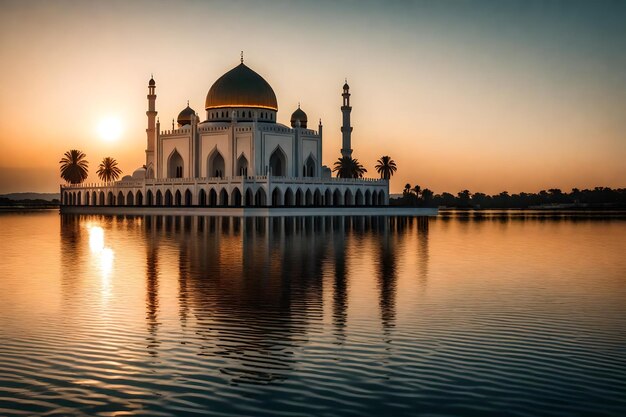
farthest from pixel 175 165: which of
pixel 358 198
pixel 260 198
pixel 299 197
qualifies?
pixel 358 198

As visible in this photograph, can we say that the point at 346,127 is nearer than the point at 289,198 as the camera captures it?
No

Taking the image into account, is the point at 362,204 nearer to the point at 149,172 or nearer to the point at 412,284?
the point at 149,172

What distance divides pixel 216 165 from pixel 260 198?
41.4 feet

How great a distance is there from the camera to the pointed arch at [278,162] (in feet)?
294

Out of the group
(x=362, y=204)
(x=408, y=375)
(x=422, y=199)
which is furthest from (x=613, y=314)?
(x=422, y=199)

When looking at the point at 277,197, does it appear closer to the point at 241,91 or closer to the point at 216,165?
the point at 216,165

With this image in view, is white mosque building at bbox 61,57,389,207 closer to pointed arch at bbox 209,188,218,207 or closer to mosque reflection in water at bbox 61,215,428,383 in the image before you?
pointed arch at bbox 209,188,218,207

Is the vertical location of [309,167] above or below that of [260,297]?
above

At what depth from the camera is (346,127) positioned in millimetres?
98625

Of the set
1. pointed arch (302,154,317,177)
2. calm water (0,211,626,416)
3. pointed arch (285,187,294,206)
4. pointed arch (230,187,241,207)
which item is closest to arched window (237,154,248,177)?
pointed arch (230,187,241,207)

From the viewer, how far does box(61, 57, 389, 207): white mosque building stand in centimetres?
8238

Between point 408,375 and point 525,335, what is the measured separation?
3.45 meters

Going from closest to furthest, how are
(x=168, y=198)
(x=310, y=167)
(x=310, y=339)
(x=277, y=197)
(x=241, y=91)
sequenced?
(x=310, y=339), (x=277, y=197), (x=168, y=198), (x=241, y=91), (x=310, y=167)

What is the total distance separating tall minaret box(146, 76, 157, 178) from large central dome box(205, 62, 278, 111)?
9.67 m
